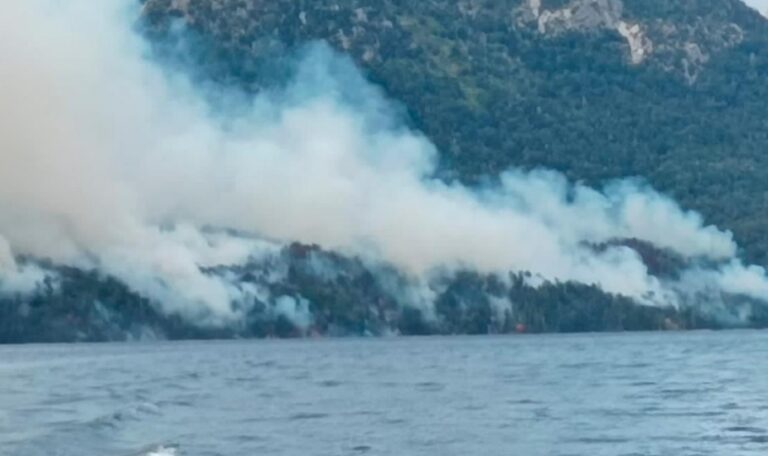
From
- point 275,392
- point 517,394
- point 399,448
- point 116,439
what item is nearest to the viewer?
point 399,448

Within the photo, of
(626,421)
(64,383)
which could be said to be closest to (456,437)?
(626,421)

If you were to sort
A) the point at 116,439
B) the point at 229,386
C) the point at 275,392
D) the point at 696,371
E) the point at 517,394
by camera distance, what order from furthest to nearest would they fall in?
the point at 696,371 → the point at 229,386 → the point at 275,392 → the point at 517,394 → the point at 116,439

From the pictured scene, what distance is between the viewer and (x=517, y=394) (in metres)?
139

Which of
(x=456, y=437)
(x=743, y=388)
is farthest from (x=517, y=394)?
(x=456, y=437)

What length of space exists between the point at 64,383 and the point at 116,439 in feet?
198

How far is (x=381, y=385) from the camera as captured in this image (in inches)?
6117

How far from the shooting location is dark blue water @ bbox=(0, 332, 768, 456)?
97438 mm

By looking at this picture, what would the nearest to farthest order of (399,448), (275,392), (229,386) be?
(399,448) < (275,392) < (229,386)

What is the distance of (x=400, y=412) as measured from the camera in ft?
394

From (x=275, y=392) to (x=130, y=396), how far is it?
38.1ft

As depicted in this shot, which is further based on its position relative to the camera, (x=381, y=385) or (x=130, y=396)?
(x=381, y=385)

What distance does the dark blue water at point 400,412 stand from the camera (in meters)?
97.4

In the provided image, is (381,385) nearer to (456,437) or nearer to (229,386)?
(229,386)

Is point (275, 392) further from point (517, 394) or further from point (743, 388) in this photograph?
point (743, 388)
